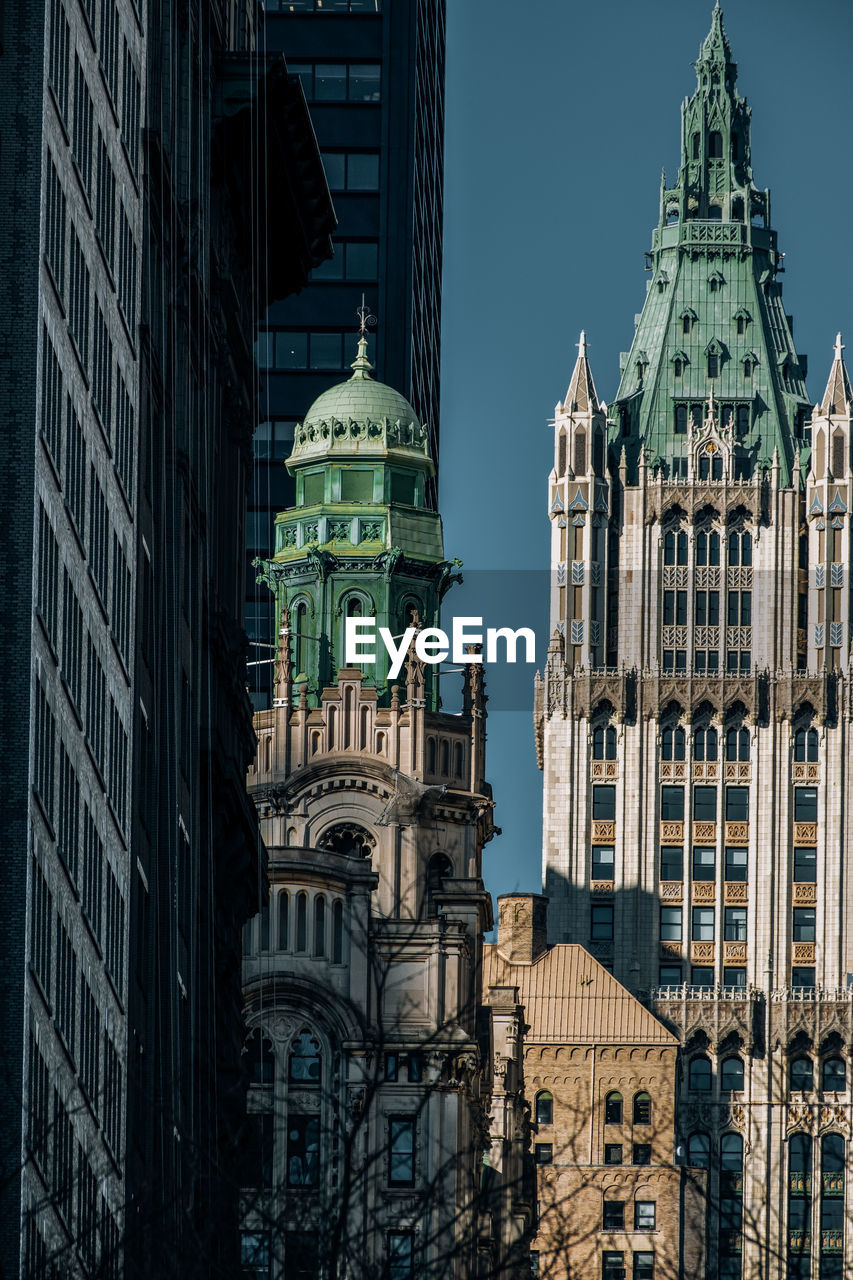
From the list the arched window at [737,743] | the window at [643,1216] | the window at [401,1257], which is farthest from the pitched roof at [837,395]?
the window at [401,1257]

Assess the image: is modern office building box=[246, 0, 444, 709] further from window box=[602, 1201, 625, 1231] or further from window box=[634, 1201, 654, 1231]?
window box=[634, 1201, 654, 1231]

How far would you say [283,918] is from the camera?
94.8m

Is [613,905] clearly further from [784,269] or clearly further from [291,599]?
[291,599]

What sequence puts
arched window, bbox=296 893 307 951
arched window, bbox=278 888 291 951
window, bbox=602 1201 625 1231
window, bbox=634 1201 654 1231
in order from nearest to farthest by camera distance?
arched window, bbox=278 888 291 951, arched window, bbox=296 893 307 951, window, bbox=634 1201 654 1231, window, bbox=602 1201 625 1231

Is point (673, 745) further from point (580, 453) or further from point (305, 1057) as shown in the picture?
point (305, 1057)

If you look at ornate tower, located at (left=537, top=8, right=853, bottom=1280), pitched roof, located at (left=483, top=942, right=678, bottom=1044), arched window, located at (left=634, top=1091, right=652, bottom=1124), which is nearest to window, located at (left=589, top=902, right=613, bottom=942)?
ornate tower, located at (left=537, top=8, right=853, bottom=1280)

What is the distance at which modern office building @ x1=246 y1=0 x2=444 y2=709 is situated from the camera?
14025cm

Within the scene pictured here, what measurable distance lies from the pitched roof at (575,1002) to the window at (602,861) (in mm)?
8101

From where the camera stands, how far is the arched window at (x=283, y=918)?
310ft

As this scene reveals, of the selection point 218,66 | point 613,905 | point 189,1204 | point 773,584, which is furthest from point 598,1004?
point 189,1204

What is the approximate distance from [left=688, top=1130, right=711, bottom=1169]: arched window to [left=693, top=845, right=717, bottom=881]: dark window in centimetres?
1158

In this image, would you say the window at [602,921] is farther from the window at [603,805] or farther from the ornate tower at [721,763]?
the window at [603,805]

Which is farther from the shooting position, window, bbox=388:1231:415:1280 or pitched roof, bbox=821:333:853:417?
pitched roof, bbox=821:333:853:417

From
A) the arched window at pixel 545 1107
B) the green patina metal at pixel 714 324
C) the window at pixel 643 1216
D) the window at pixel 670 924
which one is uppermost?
the green patina metal at pixel 714 324
